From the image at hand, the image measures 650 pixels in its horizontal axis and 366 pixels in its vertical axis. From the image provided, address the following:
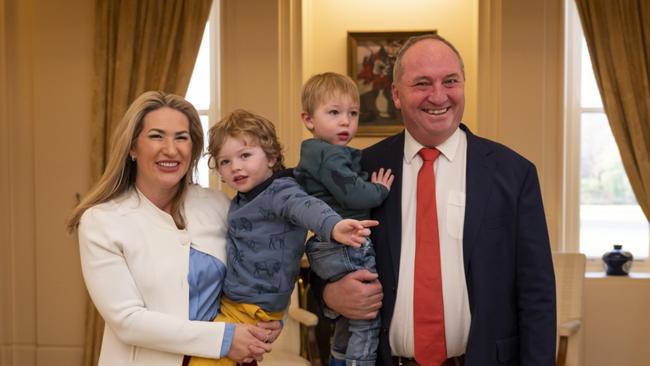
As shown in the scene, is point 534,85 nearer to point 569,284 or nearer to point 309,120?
point 569,284

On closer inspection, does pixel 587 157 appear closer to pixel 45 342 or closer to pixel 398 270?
pixel 398 270

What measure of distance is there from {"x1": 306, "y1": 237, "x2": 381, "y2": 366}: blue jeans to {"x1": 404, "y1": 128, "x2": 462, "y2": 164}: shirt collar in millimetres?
329

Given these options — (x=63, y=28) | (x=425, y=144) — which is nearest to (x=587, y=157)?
(x=425, y=144)

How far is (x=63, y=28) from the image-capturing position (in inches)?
226

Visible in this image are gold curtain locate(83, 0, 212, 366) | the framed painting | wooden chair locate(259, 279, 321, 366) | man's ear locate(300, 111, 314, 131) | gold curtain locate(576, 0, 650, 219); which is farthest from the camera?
the framed painting

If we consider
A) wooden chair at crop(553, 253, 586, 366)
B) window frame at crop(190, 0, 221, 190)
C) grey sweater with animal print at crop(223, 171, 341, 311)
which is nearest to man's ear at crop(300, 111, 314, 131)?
grey sweater with animal print at crop(223, 171, 341, 311)

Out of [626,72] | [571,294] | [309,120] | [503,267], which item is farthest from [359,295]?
[626,72]

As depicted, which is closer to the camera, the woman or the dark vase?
the woman

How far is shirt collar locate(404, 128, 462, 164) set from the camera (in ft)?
8.46

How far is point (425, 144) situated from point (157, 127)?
0.86 meters

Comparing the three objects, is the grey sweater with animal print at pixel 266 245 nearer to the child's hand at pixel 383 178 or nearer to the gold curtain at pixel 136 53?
the child's hand at pixel 383 178

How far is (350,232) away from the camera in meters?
2.32

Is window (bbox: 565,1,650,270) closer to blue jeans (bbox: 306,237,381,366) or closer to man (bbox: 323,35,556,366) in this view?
man (bbox: 323,35,556,366)

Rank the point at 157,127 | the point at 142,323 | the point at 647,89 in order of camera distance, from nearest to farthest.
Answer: the point at 142,323
the point at 157,127
the point at 647,89
